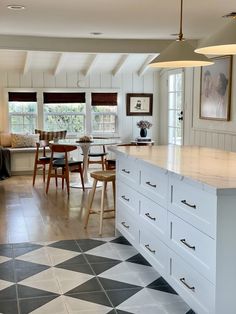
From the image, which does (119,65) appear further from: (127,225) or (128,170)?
(127,225)

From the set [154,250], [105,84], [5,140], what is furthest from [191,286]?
[105,84]

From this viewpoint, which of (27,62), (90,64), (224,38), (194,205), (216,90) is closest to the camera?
(194,205)

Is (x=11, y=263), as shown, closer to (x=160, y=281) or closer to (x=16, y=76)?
(x=160, y=281)

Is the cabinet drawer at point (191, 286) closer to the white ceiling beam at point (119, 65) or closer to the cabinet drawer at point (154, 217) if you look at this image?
the cabinet drawer at point (154, 217)

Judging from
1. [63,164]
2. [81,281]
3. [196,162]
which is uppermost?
[196,162]

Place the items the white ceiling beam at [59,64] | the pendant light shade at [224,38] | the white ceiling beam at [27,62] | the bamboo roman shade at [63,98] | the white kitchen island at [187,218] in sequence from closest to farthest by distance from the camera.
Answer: the white kitchen island at [187,218], the pendant light shade at [224,38], the white ceiling beam at [27,62], the white ceiling beam at [59,64], the bamboo roman shade at [63,98]

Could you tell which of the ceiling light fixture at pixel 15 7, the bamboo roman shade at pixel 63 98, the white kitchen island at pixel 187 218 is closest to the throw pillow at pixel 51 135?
the bamboo roman shade at pixel 63 98

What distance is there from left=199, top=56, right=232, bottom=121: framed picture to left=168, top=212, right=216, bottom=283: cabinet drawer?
3.84 m

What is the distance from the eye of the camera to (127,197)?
13.6 ft

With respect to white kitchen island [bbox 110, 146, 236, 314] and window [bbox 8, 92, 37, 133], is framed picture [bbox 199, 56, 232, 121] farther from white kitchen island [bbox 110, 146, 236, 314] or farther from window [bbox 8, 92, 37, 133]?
window [bbox 8, 92, 37, 133]

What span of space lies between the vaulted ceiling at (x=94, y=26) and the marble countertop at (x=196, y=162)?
58.8 inches

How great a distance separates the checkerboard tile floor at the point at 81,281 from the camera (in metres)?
3.06

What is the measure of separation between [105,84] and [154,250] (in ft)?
22.3

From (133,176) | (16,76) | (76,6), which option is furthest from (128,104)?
(133,176)
